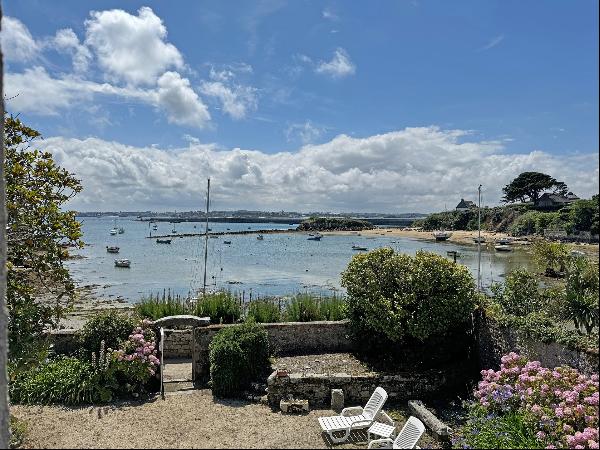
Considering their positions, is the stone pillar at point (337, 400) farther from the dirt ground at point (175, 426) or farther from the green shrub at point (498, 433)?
the green shrub at point (498, 433)

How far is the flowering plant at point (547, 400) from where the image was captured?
6.49m

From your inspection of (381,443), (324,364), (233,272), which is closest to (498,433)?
(381,443)

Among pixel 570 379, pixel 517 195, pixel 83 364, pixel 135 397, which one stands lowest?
pixel 135 397

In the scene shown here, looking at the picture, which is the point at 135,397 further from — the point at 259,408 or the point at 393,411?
the point at 393,411

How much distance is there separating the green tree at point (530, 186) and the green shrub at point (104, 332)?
82779 millimetres

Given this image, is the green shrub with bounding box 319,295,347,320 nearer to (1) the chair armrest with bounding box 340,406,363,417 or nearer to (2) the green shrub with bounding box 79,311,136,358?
(1) the chair armrest with bounding box 340,406,363,417

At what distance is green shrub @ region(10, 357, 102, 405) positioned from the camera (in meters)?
8.89

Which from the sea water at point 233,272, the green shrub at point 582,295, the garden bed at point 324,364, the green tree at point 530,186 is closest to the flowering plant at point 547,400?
the green shrub at point 582,295

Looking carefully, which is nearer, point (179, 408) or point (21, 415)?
point (21, 415)

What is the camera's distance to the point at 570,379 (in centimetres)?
719

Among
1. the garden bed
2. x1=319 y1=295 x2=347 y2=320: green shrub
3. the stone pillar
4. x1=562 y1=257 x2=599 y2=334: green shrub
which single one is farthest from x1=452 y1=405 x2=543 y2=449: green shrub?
x1=319 y1=295 x2=347 y2=320: green shrub

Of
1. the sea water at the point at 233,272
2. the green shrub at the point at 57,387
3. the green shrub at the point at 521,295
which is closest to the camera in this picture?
the green shrub at the point at 57,387

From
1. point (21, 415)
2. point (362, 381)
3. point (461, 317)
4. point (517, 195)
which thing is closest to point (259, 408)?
point (362, 381)

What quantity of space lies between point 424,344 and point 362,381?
1.88 m
